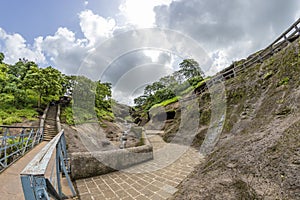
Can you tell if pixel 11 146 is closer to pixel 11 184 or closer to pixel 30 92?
pixel 11 184

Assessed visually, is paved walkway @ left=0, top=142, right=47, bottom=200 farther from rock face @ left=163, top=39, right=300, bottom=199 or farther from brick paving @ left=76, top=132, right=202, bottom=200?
rock face @ left=163, top=39, right=300, bottom=199

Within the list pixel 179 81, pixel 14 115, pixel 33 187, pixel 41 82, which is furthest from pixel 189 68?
pixel 33 187

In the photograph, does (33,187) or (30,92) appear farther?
(30,92)

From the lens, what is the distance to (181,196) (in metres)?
2.34

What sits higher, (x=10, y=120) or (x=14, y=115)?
(x=14, y=115)

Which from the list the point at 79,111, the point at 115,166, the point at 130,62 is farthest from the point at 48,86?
the point at 115,166

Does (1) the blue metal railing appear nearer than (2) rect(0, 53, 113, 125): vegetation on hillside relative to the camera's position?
Yes

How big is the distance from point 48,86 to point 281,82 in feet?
60.7

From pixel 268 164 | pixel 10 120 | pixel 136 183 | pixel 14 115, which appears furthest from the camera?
pixel 14 115

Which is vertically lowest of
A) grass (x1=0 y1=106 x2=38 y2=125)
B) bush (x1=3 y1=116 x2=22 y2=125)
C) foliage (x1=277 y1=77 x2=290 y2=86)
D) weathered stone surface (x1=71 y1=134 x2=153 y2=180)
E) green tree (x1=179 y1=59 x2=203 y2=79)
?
weathered stone surface (x1=71 y1=134 x2=153 y2=180)

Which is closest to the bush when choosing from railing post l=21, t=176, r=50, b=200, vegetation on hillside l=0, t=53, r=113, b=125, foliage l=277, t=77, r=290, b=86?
vegetation on hillside l=0, t=53, r=113, b=125

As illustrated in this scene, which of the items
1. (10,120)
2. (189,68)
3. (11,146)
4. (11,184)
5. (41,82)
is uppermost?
(189,68)

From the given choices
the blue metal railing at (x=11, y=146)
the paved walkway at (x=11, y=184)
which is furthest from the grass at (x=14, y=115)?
the paved walkway at (x=11, y=184)

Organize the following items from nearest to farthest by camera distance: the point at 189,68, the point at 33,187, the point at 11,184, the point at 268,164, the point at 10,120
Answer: the point at 33,187
the point at 268,164
the point at 11,184
the point at 10,120
the point at 189,68
